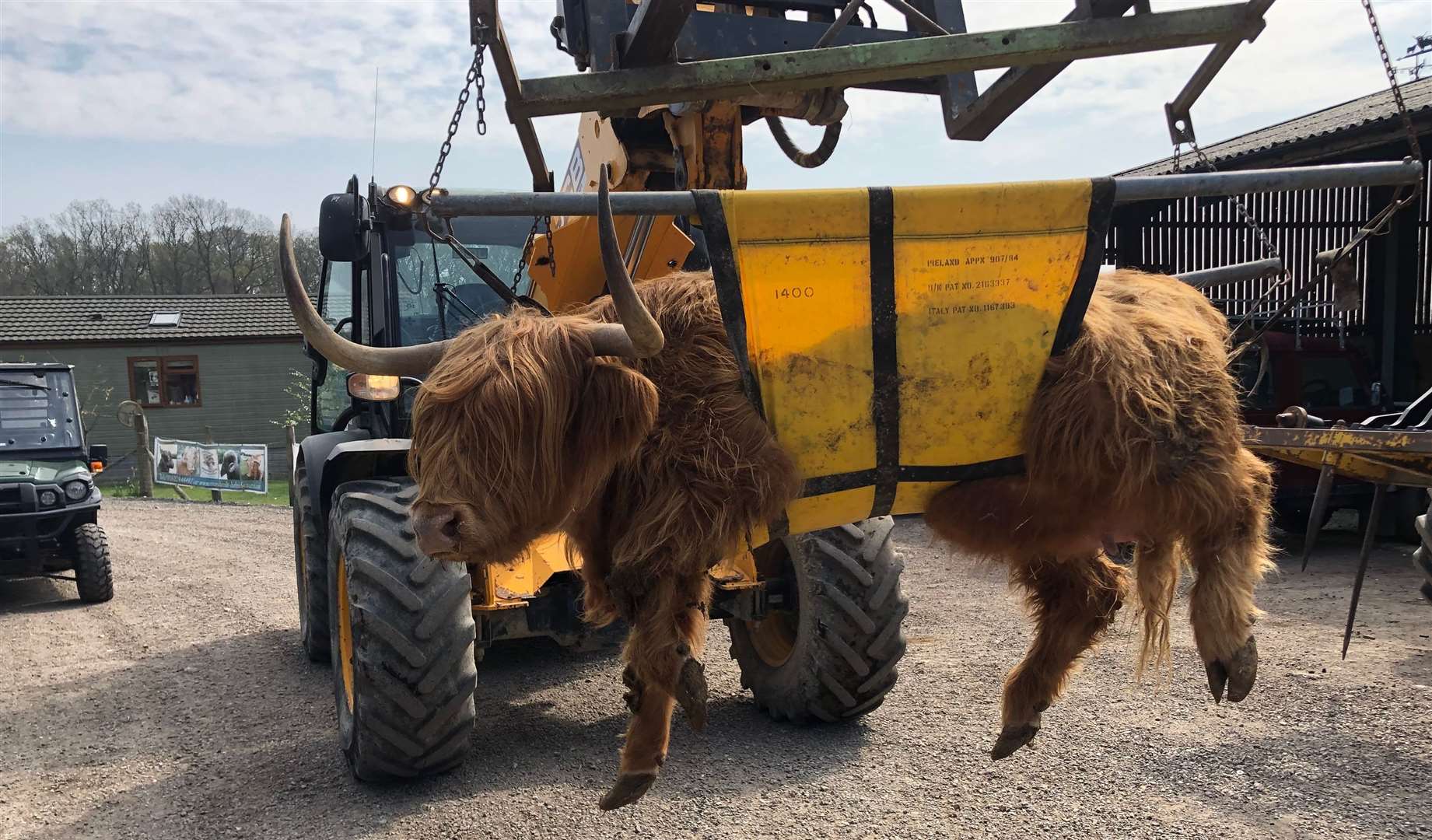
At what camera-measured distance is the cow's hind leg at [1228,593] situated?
8.11 feet

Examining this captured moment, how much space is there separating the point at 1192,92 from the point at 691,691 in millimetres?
2195

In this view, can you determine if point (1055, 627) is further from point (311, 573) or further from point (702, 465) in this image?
point (311, 573)

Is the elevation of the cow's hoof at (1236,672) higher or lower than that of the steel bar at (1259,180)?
lower

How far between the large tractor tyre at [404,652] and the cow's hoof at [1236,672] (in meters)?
2.51

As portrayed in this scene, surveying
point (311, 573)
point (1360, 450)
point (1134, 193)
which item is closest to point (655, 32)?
point (1134, 193)

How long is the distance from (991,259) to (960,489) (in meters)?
0.57

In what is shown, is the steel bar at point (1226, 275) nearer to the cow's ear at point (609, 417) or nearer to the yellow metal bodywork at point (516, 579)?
the cow's ear at point (609, 417)

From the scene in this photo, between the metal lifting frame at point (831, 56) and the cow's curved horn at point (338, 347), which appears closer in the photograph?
the cow's curved horn at point (338, 347)

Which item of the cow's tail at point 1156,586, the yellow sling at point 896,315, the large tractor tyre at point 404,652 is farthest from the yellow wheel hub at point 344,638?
the cow's tail at point 1156,586

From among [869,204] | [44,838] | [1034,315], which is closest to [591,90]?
[869,204]

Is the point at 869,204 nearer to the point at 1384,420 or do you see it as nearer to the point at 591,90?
the point at 591,90

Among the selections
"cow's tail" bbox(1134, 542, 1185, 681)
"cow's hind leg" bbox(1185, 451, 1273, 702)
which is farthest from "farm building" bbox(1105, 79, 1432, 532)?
"cow's hind leg" bbox(1185, 451, 1273, 702)

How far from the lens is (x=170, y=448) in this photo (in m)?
17.2

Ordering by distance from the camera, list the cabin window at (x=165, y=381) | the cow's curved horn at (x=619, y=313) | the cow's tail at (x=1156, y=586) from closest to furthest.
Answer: the cow's curved horn at (x=619, y=313) → the cow's tail at (x=1156, y=586) → the cabin window at (x=165, y=381)
